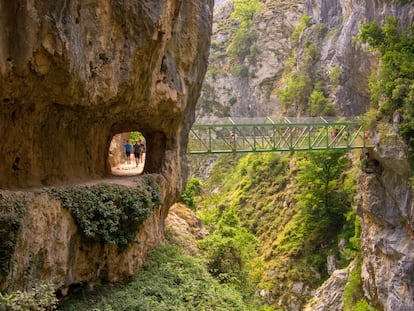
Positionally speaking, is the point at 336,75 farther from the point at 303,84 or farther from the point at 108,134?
the point at 108,134

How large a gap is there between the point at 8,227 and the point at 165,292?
5219 mm

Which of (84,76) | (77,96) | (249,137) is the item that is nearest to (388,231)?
(249,137)

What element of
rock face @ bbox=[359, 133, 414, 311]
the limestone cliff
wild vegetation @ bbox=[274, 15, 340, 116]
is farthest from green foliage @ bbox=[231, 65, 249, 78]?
the limestone cliff

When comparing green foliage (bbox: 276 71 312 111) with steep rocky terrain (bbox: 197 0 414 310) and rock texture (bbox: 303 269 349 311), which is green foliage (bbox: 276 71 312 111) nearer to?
steep rocky terrain (bbox: 197 0 414 310)

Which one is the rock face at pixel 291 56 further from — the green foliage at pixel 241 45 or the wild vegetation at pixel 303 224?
the wild vegetation at pixel 303 224

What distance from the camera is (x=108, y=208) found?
10555 millimetres

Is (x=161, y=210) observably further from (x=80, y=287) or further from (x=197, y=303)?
(x=80, y=287)

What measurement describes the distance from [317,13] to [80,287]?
124 feet

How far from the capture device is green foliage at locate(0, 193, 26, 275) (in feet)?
24.1

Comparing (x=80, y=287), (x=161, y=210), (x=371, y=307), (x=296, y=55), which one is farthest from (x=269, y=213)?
(x=80, y=287)

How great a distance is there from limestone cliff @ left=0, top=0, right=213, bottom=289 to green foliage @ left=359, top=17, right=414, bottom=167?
378 inches

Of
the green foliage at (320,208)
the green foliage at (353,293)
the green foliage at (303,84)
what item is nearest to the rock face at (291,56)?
the green foliage at (303,84)

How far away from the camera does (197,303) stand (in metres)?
11.8

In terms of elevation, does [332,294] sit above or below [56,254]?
below
